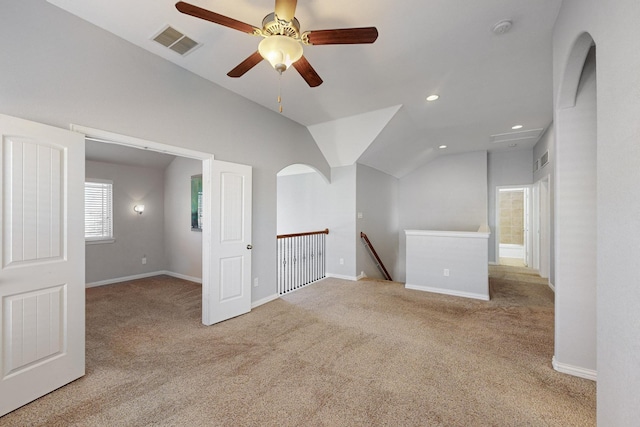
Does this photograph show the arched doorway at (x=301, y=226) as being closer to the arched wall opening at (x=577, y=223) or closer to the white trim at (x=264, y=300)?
the white trim at (x=264, y=300)

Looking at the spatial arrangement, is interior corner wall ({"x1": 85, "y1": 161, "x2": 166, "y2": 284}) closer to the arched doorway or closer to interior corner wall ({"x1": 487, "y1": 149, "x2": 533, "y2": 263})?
the arched doorway

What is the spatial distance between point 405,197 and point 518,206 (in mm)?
4209

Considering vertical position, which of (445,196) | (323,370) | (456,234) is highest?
(445,196)

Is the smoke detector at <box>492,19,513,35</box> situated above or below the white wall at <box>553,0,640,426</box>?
above

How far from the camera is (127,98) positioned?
2.46 m

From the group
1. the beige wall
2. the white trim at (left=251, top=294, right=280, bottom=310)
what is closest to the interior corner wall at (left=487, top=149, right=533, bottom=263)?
the beige wall

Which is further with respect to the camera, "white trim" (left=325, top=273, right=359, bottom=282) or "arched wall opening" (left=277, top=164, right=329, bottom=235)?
"arched wall opening" (left=277, top=164, right=329, bottom=235)

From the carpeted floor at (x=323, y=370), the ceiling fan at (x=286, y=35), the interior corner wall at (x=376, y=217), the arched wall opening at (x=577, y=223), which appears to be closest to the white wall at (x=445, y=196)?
the interior corner wall at (x=376, y=217)

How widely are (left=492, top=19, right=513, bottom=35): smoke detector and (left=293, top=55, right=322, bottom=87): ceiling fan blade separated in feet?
5.49

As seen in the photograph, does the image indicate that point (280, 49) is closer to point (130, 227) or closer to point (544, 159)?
point (130, 227)

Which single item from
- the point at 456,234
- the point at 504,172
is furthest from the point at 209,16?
the point at 504,172

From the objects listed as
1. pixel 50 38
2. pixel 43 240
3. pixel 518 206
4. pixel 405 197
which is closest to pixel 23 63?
pixel 50 38

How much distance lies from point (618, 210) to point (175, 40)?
3.46 metres

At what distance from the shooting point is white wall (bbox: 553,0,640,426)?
99 cm
